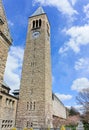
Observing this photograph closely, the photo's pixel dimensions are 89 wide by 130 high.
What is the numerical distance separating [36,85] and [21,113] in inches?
208

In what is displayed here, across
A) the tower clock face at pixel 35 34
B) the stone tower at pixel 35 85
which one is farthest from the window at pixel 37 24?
the tower clock face at pixel 35 34

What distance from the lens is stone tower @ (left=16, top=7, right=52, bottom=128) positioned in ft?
82.9

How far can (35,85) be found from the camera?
27.3 metres

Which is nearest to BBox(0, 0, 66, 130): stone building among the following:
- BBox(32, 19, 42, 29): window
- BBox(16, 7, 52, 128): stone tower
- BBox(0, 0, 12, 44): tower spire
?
BBox(16, 7, 52, 128): stone tower

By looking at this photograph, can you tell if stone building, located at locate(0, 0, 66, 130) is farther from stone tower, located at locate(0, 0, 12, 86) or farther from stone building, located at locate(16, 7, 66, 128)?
stone tower, located at locate(0, 0, 12, 86)

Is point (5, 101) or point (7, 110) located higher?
point (5, 101)

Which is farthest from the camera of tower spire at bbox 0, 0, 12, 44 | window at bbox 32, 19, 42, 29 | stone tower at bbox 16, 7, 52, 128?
window at bbox 32, 19, 42, 29

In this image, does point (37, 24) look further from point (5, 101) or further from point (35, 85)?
point (5, 101)

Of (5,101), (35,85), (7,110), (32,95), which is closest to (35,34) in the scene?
(35,85)

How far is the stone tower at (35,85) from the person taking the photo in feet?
82.9

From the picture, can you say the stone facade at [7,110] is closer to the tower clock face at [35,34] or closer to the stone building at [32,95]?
the stone building at [32,95]

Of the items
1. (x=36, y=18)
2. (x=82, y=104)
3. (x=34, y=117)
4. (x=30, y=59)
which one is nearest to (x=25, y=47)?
(x=30, y=59)

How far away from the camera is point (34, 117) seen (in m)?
25.2

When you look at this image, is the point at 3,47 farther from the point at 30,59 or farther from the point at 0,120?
the point at 30,59
